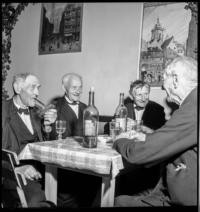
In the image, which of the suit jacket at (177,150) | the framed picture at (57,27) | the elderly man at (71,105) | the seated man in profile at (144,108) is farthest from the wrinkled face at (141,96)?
the suit jacket at (177,150)

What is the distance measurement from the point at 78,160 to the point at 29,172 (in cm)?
36

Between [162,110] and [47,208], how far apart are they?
122 centimetres

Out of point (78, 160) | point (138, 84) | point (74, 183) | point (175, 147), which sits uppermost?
point (138, 84)

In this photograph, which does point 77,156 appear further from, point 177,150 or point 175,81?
point 175,81

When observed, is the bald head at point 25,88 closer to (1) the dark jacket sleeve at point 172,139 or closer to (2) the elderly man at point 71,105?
(2) the elderly man at point 71,105

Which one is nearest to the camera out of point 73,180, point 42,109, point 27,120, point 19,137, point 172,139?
point 172,139

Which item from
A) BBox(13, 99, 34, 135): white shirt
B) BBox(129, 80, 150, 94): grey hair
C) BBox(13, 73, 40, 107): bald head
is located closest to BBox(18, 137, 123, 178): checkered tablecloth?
BBox(13, 99, 34, 135): white shirt

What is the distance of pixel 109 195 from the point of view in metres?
1.47

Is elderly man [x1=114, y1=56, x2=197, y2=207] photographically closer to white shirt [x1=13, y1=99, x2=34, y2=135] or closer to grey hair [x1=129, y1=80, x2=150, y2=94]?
white shirt [x1=13, y1=99, x2=34, y2=135]

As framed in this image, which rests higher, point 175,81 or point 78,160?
point 175,81

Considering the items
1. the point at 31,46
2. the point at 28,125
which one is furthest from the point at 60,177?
the point at 31,46

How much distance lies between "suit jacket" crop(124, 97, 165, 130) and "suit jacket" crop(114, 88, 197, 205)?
3.21ft

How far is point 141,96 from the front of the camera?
7.77 ft

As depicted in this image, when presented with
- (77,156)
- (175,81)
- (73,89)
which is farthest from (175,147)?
(73,89)
